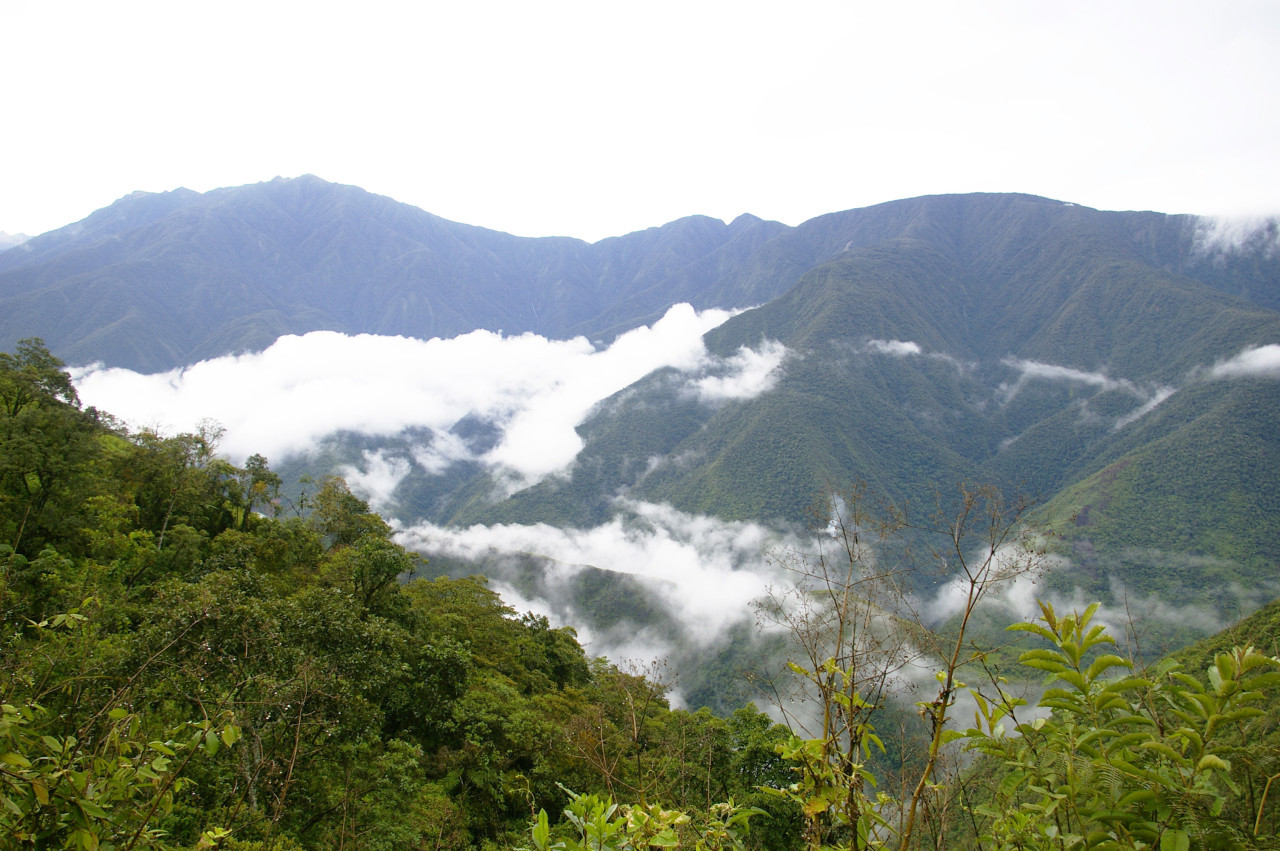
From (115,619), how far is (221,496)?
59.4ft

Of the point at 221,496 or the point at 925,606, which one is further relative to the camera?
the point at 925,606

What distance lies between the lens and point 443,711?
21.2 meters

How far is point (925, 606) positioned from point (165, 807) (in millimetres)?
144324

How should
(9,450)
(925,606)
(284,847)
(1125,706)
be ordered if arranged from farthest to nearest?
(925,606)
(9,450)
(284,847)
(1125,706)

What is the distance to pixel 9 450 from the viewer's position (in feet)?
66.5

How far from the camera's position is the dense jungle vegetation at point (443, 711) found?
2.23 m

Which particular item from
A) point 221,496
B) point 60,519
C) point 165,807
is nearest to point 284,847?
point 165,807

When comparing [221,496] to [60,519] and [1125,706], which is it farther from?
[1125,706]

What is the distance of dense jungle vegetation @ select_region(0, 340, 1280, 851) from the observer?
2230 mm

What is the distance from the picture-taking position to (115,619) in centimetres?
1659

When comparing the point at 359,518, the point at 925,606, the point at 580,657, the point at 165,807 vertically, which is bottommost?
the point at 925,606

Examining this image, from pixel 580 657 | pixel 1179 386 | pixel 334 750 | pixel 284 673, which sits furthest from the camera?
pixel 1179 386

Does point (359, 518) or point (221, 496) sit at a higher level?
point (221, 496)

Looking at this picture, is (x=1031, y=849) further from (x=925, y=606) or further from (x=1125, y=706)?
(x=925, y=606)
